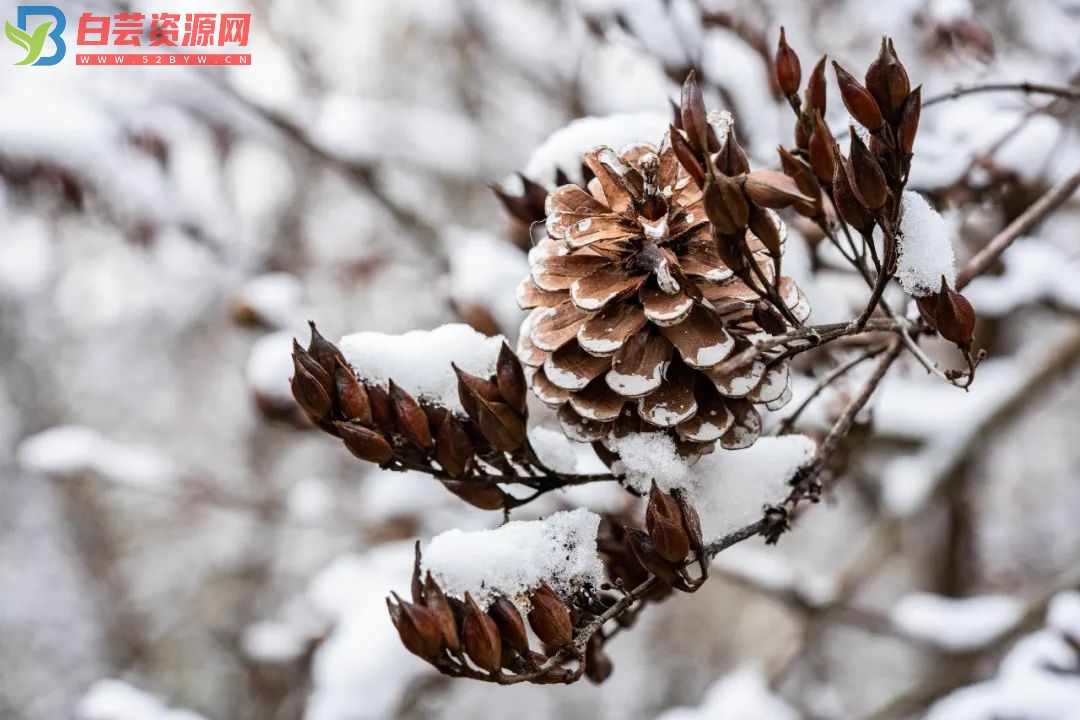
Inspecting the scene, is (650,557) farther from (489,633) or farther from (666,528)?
(489,633)

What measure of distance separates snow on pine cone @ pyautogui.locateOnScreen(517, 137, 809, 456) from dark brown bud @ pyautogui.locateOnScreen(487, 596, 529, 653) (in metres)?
0.16

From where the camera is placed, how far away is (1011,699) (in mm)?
1142

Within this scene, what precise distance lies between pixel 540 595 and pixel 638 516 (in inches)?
24.4

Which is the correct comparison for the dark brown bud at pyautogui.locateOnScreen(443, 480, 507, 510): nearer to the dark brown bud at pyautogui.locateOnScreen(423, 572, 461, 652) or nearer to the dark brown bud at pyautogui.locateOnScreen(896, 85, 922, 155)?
the dark brown bud at pyautogui.locateOnScreen(423, 572, 461, 652)

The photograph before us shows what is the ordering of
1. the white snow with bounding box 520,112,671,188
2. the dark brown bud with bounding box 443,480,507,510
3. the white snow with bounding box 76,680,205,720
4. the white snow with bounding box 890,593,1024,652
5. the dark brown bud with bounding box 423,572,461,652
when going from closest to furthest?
the dark brown bud with bounding box 423,572,461,652
the dark brown bud with bounding box 443,480,507,510
the white snow with bounding box 520,112,671,188
the white snow with bounding box 76,680,205,720
the white snow with bounding box 890,593,1024,652

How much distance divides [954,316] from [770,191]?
17 cm

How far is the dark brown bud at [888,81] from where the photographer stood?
54 centimetres

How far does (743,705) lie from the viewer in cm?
153

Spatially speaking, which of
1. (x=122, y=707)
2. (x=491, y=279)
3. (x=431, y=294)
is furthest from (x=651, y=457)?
(x=431, y=294)

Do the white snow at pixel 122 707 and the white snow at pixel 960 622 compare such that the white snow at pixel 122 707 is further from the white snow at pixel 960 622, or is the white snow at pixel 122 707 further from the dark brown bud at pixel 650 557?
the white snow at pixel 960 622

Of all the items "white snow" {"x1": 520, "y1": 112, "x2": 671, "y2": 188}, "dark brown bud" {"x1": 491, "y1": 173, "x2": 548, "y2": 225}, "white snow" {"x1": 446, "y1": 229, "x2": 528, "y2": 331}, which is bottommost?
"dark brown bud" {"x1": 491, "y1": 173, "x2": 548, "y2": 225}

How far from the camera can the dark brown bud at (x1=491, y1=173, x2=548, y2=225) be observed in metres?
0.91

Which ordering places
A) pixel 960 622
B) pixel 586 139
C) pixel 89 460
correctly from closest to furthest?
pixel 586 139 < pixel 960 622 < pixel 89 460

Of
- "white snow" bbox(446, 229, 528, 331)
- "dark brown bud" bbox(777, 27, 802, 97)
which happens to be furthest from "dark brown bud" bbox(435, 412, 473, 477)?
"white snow" bbox(446, 229, 528, 331)
